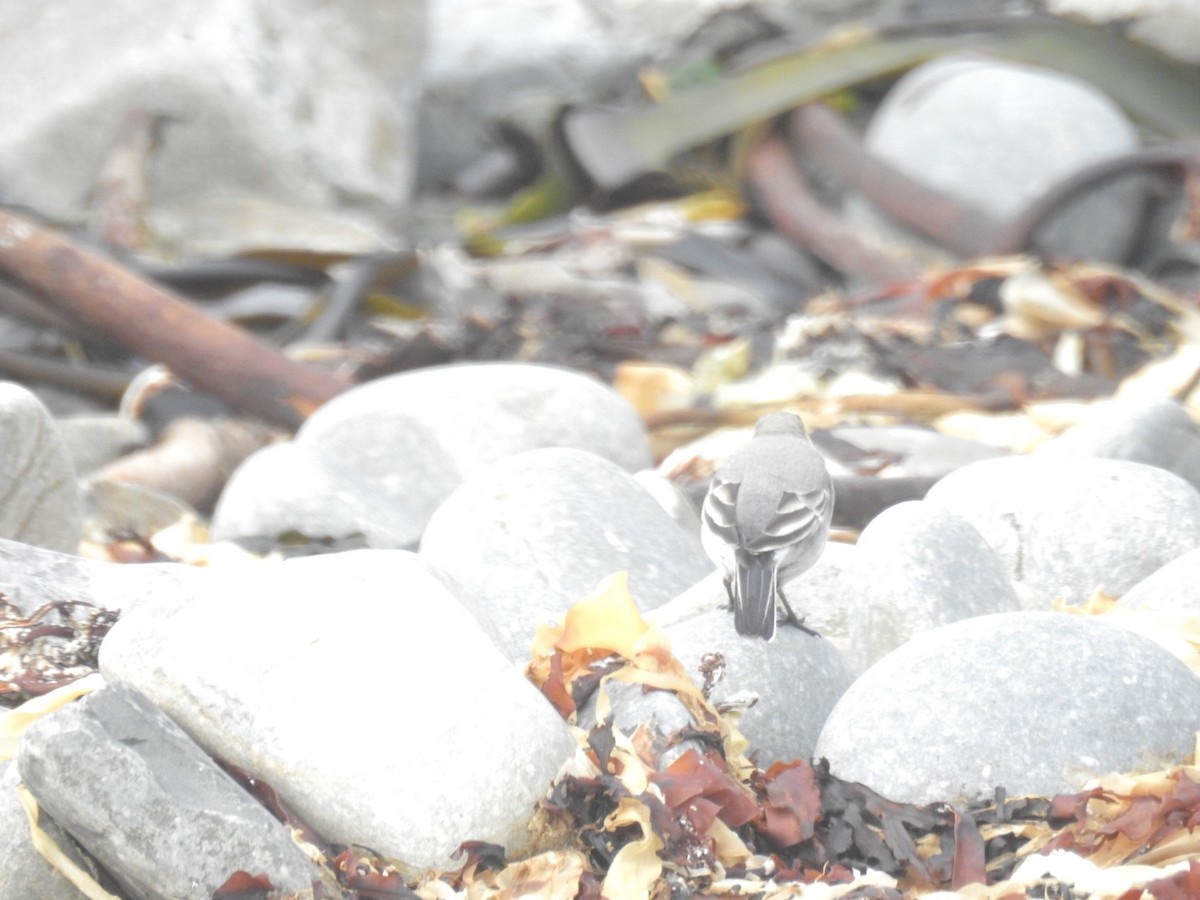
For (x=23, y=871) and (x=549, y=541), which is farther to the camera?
(x=549, y=541)

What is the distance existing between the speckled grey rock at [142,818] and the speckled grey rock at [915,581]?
4.38 ft

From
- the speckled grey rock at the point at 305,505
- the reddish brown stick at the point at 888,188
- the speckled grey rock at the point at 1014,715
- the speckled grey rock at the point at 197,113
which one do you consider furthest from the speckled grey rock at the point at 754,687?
the speckled grey rock at the point at 197,113

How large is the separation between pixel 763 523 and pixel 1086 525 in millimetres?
978

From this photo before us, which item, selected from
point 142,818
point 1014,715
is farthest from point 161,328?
point 1014,715

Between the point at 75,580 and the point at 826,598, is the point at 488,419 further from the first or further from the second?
the point at 75,580

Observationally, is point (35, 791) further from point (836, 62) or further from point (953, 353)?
point (836, 62)

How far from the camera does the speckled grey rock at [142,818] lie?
7.52 ft

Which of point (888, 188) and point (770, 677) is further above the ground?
point (770, 677)

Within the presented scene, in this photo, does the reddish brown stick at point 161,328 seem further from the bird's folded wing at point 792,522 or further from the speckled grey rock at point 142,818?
the speckled grey rock at point 142,818

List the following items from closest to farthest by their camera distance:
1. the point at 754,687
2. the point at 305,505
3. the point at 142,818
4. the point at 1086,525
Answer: the point at 142,818, the point at 754,687, the point at 1086,525, the point at 305,505

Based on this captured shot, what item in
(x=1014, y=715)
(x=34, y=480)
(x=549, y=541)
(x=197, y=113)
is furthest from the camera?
(x=197, y=113)

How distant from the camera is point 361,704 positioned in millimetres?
2482

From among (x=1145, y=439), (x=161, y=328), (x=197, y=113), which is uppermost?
(x=1145, y=439)

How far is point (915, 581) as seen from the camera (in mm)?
3242
